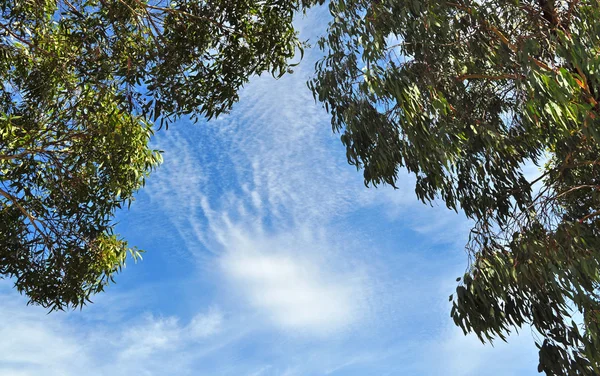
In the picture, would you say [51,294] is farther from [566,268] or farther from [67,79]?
[566,268]

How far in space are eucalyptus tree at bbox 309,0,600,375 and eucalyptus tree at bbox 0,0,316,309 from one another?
2019mm

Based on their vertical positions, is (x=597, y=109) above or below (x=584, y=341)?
above

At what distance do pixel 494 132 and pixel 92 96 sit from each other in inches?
184

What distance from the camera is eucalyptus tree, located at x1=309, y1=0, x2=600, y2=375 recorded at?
4.93 m

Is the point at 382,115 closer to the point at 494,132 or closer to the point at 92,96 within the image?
the point at 494,132

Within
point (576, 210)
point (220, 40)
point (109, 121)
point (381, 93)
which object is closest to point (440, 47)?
point (381, 93)

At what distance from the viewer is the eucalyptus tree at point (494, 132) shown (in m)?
4.93

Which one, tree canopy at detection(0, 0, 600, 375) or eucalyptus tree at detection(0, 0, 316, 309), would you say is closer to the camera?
tree canopy at detection(0, 0, 600, 375)

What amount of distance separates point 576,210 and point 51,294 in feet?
21.5

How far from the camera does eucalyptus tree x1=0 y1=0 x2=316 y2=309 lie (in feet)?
24.7

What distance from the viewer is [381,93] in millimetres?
5367

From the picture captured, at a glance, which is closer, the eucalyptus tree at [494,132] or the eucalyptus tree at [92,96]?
the eucalyptus tree at [494,132]

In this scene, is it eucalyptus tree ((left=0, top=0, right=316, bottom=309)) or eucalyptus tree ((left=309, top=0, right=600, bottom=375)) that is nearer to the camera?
eucalyptus tree ((left=309, top=0, right=600, bottom=375))

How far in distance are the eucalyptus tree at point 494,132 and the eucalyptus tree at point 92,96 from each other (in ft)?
6.62
